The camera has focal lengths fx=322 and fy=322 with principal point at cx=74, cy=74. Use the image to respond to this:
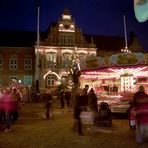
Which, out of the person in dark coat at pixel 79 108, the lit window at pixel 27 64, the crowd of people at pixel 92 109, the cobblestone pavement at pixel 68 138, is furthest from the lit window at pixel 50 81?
the person in dark coat at pixel 79 108

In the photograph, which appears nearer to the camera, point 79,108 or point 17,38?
point 79,108

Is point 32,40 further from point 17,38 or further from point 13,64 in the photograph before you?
point 13,64

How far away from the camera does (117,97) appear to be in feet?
60.2

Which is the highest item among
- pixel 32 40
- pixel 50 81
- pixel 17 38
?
pixel 17 38

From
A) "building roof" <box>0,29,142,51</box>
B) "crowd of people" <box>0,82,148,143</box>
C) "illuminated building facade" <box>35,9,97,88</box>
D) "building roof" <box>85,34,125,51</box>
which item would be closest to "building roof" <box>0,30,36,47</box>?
"building roof" <box>0,29,142,51</box>

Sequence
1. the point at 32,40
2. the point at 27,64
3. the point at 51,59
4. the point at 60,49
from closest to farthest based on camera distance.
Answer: the point at 51,59 → the point at 60,49 → the point at 27,64 → the point at 32,40

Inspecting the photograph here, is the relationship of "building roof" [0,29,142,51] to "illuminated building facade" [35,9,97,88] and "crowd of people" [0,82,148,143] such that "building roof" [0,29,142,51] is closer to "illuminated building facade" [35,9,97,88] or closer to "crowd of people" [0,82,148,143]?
"illuminated building facade" [35,9,97,88]

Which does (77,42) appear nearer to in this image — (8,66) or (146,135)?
(8,66)

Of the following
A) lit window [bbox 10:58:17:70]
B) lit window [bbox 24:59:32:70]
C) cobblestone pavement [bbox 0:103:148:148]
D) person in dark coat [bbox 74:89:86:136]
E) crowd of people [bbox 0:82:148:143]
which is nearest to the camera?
crowd of people [bbox 0:82:148:143]

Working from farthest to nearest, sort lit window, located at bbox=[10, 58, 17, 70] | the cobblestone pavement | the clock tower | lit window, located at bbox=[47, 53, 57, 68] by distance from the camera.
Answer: the clock tower
lit window, located at bbox=[10, 58, 17, 70]
lit window, located at bbox=[47, 53, 57, 68]
the cobblestone pavement

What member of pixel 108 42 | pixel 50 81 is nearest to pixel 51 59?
pixel 50 81

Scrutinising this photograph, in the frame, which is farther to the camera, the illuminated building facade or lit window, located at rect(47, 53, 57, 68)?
lit window, located at rect(47, 53, 57, 68)

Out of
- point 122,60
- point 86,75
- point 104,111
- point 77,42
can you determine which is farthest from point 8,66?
point 104,111

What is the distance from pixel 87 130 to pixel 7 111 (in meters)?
3.38
